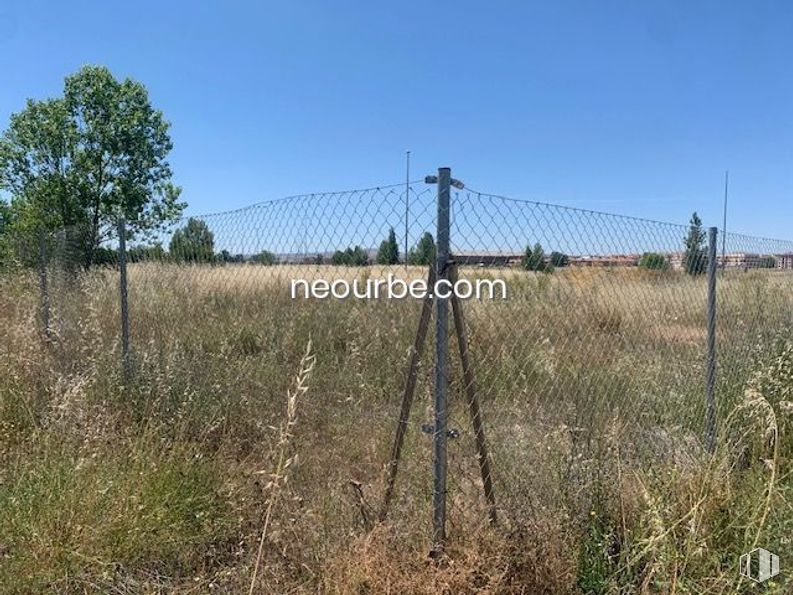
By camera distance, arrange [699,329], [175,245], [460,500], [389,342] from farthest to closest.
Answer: [389,342] → [175,245] → [699,329] → [460,500]

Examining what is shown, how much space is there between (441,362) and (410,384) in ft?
0.87

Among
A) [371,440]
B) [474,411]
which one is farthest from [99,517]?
[474,411]

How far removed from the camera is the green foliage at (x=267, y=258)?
339cm

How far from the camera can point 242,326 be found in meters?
4.04

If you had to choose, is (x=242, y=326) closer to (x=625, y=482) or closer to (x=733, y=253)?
(x=625, y=482)

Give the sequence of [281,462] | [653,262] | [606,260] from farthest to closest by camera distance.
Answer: [653,262] → [606,260] → [281,462]

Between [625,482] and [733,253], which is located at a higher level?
[733,253]

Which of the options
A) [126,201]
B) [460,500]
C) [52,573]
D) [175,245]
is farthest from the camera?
[126,201]

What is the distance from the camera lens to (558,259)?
9.00 feet

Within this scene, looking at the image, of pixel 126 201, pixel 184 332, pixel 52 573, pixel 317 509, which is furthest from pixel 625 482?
pixel 126 201

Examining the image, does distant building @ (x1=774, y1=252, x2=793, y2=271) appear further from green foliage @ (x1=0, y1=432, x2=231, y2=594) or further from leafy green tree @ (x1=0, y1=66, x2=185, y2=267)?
leafy green tree @ (x1=0, y1=66, x2=185, y2=267)

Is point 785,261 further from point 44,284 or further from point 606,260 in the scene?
point 44,284

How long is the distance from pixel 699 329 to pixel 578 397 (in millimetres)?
1235

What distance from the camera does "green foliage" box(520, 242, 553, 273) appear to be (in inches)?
102
